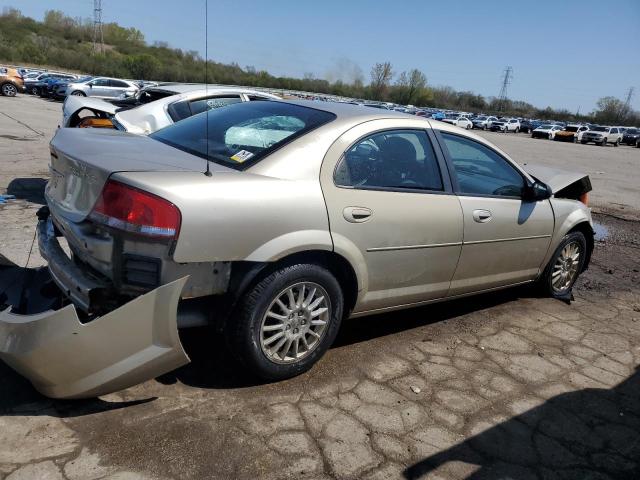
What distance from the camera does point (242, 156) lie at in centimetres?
308

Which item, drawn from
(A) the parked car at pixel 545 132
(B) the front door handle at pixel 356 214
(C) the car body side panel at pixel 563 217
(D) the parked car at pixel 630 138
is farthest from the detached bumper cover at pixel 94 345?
(D) the parked car at pixel 630 138

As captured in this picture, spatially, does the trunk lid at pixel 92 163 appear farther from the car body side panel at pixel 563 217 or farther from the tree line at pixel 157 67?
the tree line at pixel 157 67

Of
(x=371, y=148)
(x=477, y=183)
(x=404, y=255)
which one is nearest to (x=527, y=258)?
(x=477, y=183)

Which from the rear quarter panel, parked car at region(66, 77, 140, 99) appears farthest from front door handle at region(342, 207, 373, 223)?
parked car at region(66, 77, 140, 99)

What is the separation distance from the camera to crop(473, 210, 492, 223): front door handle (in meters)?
3.82

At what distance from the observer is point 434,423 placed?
2.94m

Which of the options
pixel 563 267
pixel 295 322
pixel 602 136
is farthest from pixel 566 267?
pixel 602 136

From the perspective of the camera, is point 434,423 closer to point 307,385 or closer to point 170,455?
point 307,385

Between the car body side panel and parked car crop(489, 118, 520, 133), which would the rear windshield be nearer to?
the car body side panel

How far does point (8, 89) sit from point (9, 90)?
75 millimetres

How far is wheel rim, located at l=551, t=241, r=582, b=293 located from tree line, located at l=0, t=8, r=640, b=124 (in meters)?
67.4

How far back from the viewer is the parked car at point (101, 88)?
91.1 feet

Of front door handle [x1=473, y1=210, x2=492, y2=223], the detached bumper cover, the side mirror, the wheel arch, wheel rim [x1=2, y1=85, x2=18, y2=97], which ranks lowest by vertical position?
wheel rim [x1=2, y1=85, x2=18, y2=97]

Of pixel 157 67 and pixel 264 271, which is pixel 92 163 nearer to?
pixel 264 271
